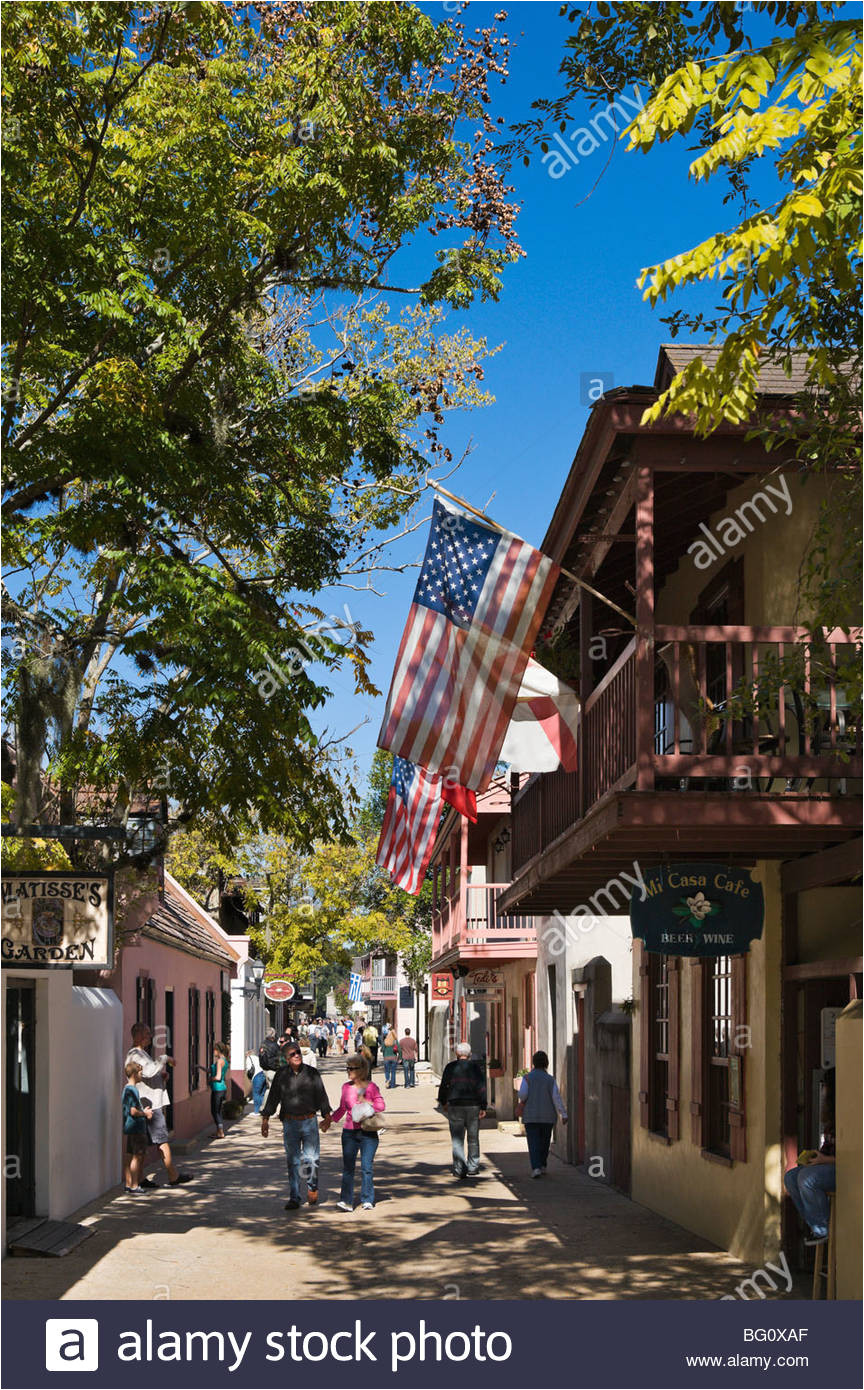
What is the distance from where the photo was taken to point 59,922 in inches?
468

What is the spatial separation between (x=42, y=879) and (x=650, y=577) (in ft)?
16.3

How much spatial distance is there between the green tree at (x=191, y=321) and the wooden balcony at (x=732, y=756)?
291 cm

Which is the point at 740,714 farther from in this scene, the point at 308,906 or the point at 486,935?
the point at 308,906

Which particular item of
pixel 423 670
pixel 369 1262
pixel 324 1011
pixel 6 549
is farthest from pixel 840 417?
pixel 324 1011

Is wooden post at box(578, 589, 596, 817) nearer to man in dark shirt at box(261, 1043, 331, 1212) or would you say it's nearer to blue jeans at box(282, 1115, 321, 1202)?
man in dark shirt at box(261, 1043, 331, 1212)

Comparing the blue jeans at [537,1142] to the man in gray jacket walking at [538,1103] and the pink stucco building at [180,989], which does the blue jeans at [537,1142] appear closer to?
the man in gray jacket walking at [538,1103]

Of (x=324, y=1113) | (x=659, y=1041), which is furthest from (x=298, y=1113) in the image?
(x=659, y=1041)

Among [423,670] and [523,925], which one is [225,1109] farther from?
[423,670]

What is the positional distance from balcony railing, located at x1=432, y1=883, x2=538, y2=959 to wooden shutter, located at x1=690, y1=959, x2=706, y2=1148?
12.5 meters

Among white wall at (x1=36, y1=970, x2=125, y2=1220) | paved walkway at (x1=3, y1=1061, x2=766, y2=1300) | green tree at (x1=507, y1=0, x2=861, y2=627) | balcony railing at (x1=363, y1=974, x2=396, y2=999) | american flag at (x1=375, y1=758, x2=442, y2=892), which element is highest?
green tree at (x1=507, y1=0, x2=861, y2=627)

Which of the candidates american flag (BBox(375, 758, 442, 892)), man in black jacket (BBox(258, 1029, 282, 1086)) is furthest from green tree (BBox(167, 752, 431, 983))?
american flag (BBox(375, 758, 442, 892))

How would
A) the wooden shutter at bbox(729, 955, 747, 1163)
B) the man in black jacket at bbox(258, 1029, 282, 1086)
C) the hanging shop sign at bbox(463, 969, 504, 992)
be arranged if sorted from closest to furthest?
the wooden shutter at bbox(729, 955, 747, 1163), the man in black jacket at bbox(258, 1029, 282, 1086), the hanging shop sign at bbox(463, 969, 504, 992)

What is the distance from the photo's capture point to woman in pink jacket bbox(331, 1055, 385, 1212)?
Answer: 16.4m

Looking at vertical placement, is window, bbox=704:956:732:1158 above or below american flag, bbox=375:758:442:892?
below
